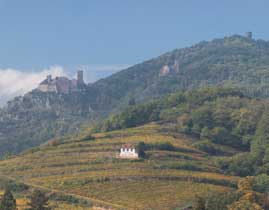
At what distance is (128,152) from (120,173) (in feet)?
45.0

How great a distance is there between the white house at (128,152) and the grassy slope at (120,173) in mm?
1944

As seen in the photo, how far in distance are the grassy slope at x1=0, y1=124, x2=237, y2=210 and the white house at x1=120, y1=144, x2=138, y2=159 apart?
1.94 m

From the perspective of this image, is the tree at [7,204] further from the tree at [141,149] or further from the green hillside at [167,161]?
the tree at [141,149]

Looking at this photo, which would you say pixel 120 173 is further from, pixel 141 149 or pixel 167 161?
pixel 141 149

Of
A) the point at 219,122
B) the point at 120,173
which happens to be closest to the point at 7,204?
the point at 120,173

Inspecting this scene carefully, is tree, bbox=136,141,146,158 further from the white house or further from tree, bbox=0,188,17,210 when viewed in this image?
tree, bbox=0,188,17,210

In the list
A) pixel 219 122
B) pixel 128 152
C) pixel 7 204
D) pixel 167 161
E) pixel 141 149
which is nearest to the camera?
pixel 7 204

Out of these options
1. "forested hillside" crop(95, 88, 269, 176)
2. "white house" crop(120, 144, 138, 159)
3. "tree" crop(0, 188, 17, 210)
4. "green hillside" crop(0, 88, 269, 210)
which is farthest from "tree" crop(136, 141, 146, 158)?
"tree" crop(0, 188, 17, 210)

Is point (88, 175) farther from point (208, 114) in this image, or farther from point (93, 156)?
point (208, 114)

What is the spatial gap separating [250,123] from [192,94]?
100 ft

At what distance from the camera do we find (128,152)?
4902 inches

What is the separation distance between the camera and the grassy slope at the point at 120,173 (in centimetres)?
10106

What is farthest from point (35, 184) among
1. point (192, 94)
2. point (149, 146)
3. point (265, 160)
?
point (192, 94)

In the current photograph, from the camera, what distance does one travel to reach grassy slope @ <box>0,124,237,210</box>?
101062mm
